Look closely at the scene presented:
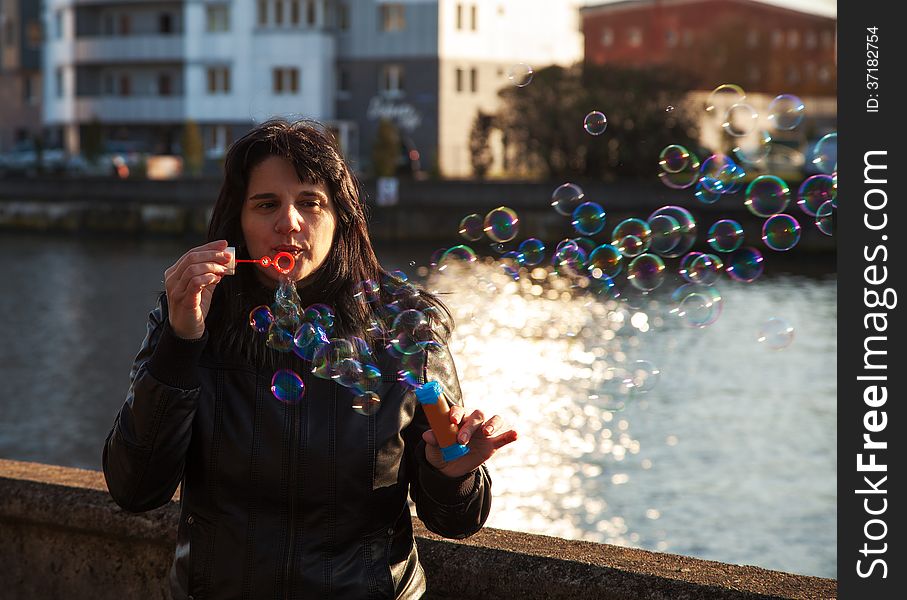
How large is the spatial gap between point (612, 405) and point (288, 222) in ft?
7.97

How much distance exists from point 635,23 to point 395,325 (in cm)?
6045

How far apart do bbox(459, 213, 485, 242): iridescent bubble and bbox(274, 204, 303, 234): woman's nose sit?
213 centimetres

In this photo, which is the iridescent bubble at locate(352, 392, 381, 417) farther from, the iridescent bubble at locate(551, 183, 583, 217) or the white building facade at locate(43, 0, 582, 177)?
the white building facade at locate(43, 0, 582, 177)

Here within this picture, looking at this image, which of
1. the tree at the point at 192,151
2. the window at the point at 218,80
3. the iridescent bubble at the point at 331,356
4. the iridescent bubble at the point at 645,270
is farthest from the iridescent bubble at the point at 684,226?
the window at the point at 218,80

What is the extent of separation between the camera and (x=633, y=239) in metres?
5.53

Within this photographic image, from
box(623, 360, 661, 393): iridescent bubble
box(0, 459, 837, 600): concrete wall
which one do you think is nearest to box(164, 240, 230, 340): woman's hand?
box(0, 459, 837, 600): concrete wall

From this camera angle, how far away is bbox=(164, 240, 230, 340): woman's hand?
2795 mm

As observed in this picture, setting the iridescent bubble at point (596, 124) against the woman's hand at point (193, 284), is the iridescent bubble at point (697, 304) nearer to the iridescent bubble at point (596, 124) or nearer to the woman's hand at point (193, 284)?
the iridescent bubble at point (596, 124)

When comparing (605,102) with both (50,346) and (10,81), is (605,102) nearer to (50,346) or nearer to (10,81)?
(50,346)

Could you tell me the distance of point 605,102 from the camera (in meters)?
44.3

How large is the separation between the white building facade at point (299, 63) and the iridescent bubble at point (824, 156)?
4803 cm

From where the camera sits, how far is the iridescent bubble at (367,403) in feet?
9.83

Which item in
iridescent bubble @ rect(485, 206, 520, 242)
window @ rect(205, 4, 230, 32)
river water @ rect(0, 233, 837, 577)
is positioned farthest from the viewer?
window @ rect(205, 4, 230, 32)

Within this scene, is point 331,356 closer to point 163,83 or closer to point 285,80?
point 285,80
